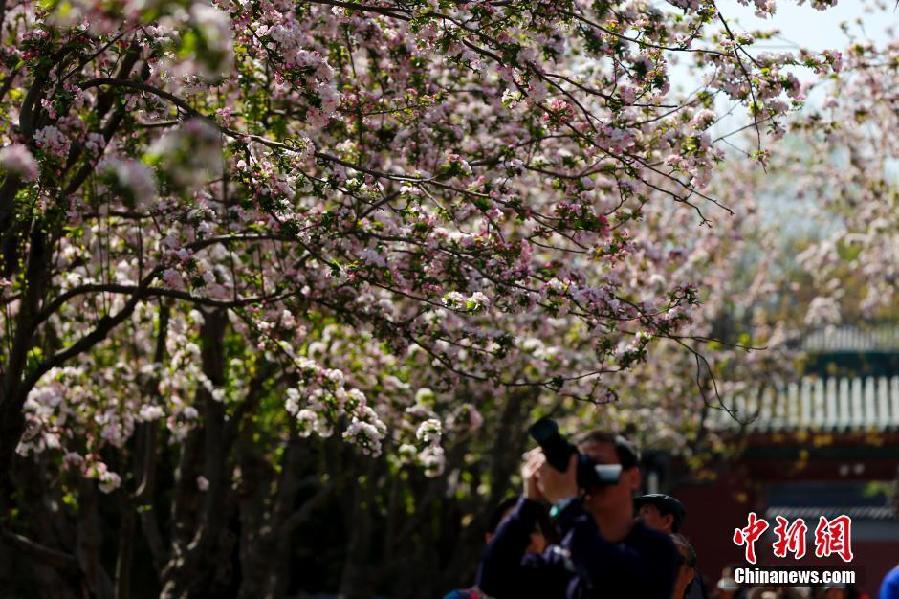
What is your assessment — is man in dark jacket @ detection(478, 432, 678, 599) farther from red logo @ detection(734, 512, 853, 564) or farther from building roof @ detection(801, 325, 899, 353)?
building roof @ detection(801, 325, 899, 353)

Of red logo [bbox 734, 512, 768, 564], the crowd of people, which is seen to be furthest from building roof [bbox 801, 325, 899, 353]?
the crowd of people

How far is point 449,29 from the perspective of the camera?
320 inches

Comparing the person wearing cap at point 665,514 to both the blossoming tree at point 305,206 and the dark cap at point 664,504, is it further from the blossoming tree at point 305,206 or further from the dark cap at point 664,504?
the blossoming tree at point 305,206

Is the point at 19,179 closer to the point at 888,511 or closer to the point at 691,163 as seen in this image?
the point at 691,163

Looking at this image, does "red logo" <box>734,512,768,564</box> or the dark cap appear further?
"red logo" <box>734,512,768,564</box>

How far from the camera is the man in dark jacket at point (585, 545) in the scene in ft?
16.0

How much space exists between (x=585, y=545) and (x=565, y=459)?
321 mm

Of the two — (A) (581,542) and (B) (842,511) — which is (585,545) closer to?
(A) (581,542)

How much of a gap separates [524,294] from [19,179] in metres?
3.00

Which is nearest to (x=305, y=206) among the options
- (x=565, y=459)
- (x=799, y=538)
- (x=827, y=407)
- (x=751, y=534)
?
(x=565, y=459)

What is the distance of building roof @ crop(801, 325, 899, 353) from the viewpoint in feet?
88.4

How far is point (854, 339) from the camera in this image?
28.3 meters

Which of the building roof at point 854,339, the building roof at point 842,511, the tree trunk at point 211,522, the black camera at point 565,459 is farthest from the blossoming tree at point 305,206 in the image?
the building roof at point 854,339

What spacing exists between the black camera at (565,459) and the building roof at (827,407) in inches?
715
